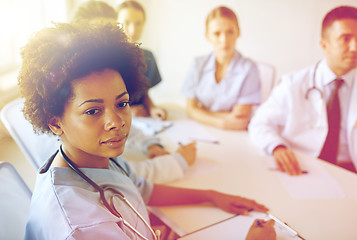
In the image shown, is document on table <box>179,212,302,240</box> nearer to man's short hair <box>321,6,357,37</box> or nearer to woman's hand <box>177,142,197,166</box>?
woman's hand <box>177,142,197,166</box>

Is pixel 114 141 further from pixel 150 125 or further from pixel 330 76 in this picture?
pixel 330 76

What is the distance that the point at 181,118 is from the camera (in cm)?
180

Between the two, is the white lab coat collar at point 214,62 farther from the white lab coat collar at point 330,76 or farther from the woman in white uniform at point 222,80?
the white lab coat collar at point 330,76

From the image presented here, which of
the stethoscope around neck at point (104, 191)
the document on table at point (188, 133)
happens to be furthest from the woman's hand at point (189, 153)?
the stethoscope around neck at point (104, 191)

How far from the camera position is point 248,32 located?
272cm

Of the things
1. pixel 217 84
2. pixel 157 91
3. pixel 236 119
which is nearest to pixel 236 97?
pixel 217 84

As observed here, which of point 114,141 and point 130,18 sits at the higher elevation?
point 130,18

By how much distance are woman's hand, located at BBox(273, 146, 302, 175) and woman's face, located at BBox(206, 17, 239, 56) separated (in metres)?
0.84

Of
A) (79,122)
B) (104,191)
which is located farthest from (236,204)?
(79,122)

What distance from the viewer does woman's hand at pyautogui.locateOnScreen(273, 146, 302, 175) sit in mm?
1177

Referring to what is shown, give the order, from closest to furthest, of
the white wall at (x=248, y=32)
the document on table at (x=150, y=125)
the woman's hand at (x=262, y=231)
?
the woman's hand at (x=262, y=231) < the document on table at (x=150, y=125) < the white wall at (x=248, y=32)

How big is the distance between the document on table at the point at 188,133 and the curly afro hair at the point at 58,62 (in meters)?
0.85

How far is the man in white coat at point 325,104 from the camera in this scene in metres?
1.42

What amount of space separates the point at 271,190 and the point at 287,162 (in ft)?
0.65
